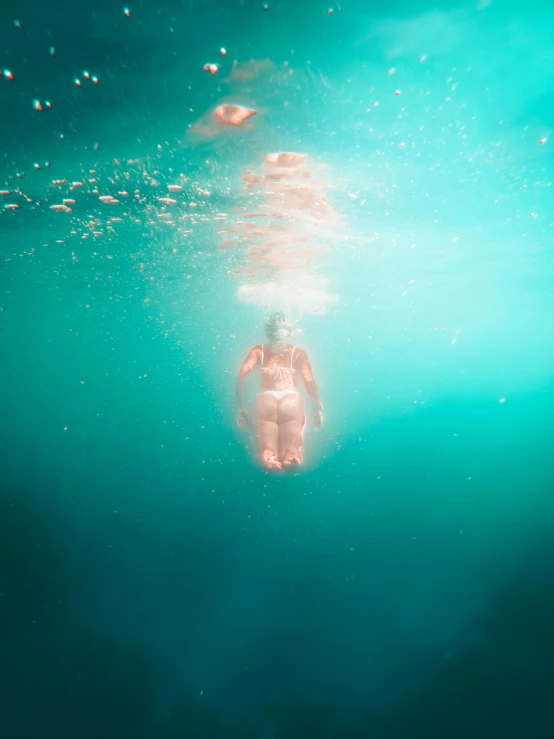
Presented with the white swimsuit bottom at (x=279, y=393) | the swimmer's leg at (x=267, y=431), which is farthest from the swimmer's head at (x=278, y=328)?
the swimmer's leg at (x=267, y=431)

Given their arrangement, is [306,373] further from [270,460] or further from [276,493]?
[276,493]

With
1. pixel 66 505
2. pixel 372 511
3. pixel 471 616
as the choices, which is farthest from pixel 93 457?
pixel 471 616

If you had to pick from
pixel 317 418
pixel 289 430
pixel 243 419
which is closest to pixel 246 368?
pixel 243 419

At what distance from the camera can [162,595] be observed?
7910 mm

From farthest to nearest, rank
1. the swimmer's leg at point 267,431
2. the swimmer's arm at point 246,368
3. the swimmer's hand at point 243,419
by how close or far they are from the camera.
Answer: the swimmer's arm at point 246,368 < the swimmer's hand at point 243,419 < the swimmer's leg at point 267,431

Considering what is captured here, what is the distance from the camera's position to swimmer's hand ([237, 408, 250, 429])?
26.8 ft

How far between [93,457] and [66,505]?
28.2 feet

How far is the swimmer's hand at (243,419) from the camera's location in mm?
8156

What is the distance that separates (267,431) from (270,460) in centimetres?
66

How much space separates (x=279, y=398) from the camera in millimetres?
7875

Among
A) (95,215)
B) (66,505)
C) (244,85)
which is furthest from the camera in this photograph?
(66,505)

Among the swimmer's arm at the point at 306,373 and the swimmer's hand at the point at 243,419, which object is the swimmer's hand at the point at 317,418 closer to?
the swimmer's arm at the point at 306,373

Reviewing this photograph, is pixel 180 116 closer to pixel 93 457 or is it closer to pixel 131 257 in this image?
pixel 131 257

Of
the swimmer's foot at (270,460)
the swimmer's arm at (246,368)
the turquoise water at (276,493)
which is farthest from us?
the swimmer's arm at (246,368)
